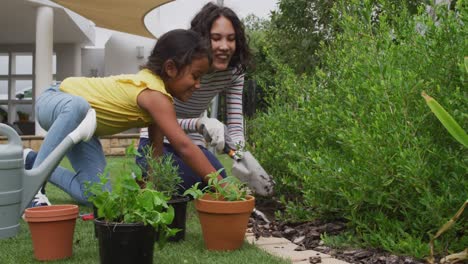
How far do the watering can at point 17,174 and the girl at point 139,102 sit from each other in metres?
0.31

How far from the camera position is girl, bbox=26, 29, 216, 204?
2.29 m

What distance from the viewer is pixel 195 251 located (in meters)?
2.14

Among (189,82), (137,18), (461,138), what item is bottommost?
(461,138)

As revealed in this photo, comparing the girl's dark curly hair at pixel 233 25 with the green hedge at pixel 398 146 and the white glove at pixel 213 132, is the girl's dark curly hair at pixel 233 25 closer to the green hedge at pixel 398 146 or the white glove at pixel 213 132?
the white glove at pixel 213 132

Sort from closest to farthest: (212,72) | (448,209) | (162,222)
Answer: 1. (162,222)
2. (448,209)
3. (212,72)

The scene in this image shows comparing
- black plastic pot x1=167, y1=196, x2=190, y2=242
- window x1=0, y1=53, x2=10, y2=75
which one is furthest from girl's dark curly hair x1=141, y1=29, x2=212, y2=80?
window x1=0, y1=53, x2=10, y2=75

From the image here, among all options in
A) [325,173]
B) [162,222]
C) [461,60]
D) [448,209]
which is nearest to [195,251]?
[162,222]

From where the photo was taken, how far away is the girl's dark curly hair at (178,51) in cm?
250

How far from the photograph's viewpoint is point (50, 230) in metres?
1.98

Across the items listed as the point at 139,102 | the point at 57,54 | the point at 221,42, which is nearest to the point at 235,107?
the point at 221,42

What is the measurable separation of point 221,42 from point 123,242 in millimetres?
1527

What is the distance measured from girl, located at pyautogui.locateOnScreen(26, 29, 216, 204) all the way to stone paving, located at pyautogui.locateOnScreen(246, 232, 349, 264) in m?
0.39

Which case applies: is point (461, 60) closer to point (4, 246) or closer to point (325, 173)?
point (325, 173)

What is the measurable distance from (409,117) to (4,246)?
1698 mm
